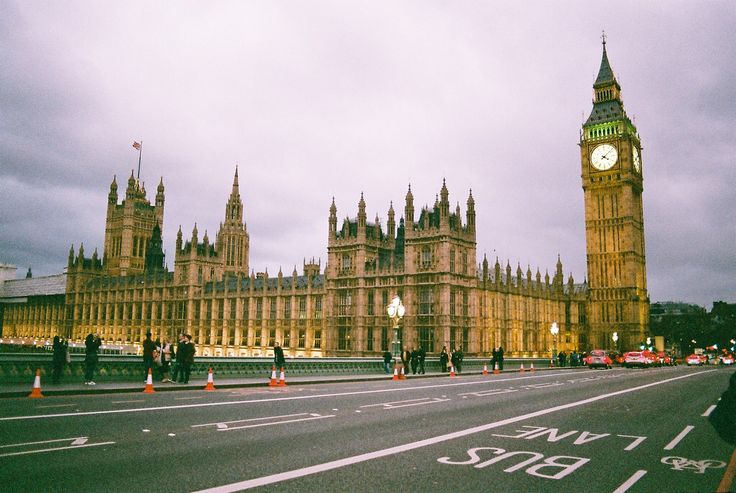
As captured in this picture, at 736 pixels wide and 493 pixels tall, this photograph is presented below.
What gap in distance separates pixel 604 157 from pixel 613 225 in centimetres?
1179

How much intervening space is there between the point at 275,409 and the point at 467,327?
4844 cm

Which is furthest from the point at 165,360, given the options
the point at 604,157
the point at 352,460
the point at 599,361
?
the point at 604,157

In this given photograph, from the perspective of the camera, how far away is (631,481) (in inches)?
309

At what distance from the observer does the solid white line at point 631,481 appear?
740cm

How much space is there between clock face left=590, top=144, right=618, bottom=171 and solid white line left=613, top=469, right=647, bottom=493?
9791cm

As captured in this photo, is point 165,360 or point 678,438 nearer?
point 678,438

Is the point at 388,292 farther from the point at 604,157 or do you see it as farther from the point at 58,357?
the point at 604,157

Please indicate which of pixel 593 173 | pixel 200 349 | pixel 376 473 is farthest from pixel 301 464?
pixel 593 173

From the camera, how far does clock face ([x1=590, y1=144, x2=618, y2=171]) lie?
97750 millimetres

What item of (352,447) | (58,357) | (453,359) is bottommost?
(453,359)

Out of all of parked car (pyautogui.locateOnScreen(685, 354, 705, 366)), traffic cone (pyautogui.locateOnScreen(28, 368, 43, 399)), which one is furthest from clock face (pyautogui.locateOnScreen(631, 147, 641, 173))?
traffic cone (pyautogui.locateOnScreen(28, 368, 43, 399))

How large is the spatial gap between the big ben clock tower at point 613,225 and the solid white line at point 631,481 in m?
88.7

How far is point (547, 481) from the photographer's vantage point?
25.5 feet

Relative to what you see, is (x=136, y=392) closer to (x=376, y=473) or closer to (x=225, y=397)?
(x=225, y=397)
